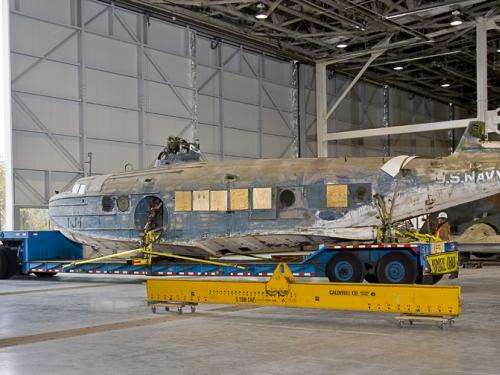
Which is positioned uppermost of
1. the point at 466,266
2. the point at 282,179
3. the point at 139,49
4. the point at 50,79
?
the point at 139,49

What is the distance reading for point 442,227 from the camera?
70.2ft

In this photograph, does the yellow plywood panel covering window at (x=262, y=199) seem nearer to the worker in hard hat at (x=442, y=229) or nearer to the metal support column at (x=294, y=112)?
the worker in hard hat at (x=442, y=229)

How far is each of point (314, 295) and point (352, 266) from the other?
4.55 meters

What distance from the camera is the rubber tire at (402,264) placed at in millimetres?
15188

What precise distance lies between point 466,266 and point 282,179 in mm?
11264

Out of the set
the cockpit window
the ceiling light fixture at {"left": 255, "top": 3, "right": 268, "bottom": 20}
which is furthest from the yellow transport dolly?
the ceiling light fixture at {"left": 255, "top": 3, "right": 268, "bottom": 20}

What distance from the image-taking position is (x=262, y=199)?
57.1ft

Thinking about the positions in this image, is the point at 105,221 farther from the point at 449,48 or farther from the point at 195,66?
the point at 449,48

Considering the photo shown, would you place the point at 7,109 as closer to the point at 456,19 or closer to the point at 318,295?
the point at 318,295

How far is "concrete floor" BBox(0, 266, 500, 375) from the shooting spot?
796 cm

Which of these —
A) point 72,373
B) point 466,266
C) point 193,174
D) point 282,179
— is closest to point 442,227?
point 466,266

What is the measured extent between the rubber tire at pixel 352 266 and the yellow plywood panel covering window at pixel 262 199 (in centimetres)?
231

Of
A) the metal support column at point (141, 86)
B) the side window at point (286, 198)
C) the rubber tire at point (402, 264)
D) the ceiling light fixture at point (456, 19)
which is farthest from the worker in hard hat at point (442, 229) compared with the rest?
the metal support column at point (141, 86)

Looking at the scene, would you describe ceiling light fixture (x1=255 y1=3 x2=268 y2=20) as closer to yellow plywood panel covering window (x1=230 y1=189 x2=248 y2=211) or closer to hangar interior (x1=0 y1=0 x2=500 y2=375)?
hangar interior (x1=0 y1=0 x2=500 y2=375)
